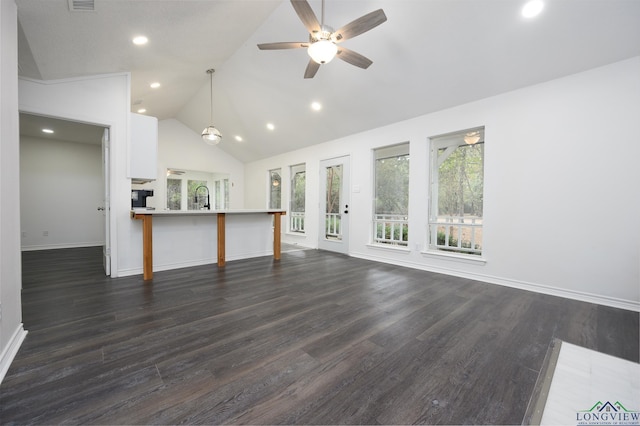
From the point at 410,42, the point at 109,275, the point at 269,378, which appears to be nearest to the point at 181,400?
the point at 269,378

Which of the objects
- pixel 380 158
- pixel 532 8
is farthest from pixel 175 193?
pixel 532 8

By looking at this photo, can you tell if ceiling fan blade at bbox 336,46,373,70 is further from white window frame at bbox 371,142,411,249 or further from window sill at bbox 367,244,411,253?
window sill at bbox 367,244,411,253

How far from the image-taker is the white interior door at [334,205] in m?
5.74

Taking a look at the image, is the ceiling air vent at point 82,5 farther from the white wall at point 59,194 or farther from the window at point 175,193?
the window at point 175,193

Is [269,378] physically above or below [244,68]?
below

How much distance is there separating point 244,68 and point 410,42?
2.89m

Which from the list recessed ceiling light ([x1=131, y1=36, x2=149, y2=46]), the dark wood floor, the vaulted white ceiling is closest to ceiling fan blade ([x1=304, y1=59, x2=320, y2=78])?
the vaulted white ceiling

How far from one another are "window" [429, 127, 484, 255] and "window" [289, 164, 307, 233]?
3.53 m

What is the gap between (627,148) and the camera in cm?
278

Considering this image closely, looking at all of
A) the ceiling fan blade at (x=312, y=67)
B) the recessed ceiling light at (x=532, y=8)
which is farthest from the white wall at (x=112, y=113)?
the recessed ceiling light at (x=532, y=8)

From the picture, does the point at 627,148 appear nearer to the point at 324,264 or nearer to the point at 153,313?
the point at 324,264

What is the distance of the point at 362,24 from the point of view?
7.95 feet

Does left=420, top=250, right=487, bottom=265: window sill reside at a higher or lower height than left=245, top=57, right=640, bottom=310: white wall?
lower
